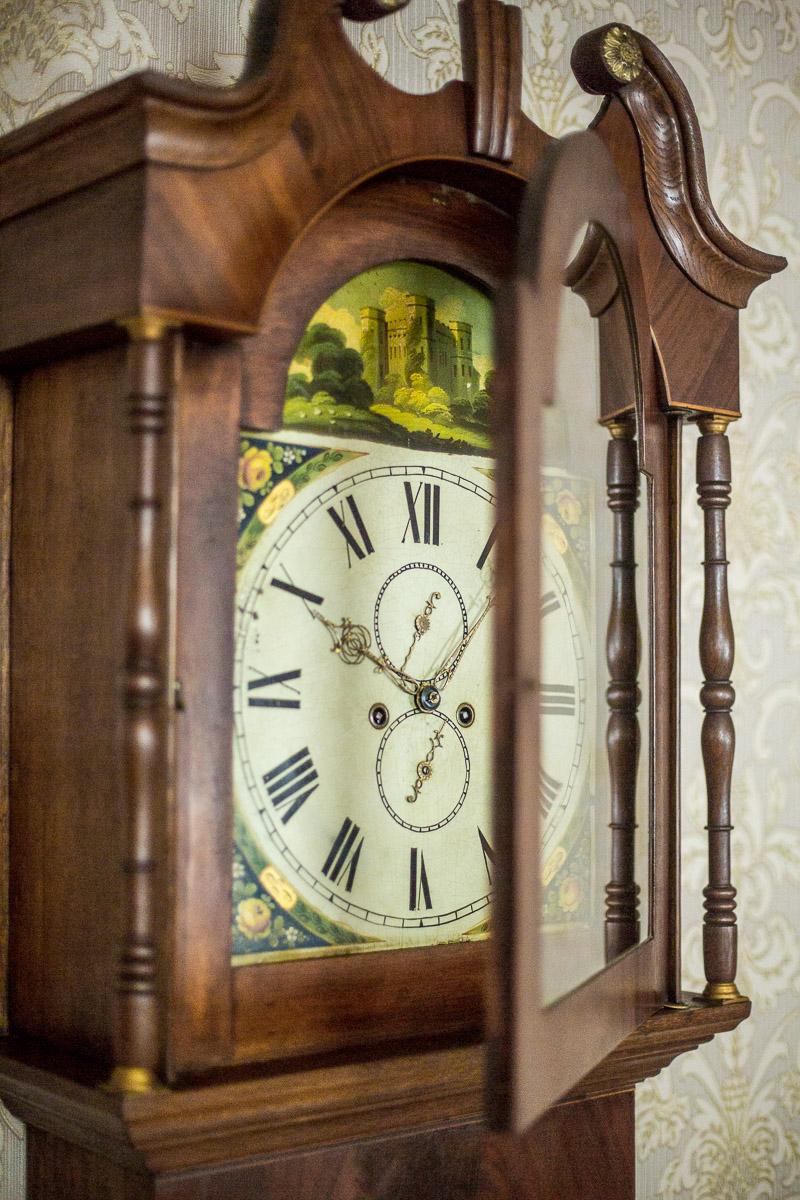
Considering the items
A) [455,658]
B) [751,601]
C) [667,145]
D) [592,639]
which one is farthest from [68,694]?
[751,601]

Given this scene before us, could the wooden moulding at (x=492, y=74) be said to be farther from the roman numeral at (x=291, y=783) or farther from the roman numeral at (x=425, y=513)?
the roman numeral at (x=291, y=783)

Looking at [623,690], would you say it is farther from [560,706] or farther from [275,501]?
[275,501]

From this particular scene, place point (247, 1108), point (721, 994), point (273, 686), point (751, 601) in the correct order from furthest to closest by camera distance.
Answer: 1. point (751, 601)
2. point (721, 994)
3. point (273, 686)
4. point (247, 1108)

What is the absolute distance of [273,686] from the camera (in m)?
1.03

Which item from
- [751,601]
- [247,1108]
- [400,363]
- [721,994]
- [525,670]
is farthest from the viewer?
[751,601]

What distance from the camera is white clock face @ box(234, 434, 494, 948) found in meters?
1.03

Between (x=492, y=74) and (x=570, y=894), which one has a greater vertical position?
(x=492, y=74)

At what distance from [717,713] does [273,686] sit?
0.48 m

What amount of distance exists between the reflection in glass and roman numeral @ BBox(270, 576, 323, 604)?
0.18m

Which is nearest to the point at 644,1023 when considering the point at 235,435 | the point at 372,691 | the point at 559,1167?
the point at 559,1167

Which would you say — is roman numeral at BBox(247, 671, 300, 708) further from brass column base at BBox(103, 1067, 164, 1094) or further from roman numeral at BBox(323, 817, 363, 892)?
brass column base at BBox(103, 1067, 164, 1094)

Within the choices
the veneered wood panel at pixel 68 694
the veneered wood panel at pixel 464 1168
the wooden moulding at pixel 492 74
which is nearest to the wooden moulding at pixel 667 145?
the wooden moulding at pixel 492 74

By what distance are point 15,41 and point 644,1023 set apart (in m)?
1.09

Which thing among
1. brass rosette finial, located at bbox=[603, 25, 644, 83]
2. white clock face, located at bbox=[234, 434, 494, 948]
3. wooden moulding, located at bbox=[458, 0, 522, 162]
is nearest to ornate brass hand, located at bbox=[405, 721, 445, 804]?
white clock face, located at bbox=[234, 434, 494, 948]
